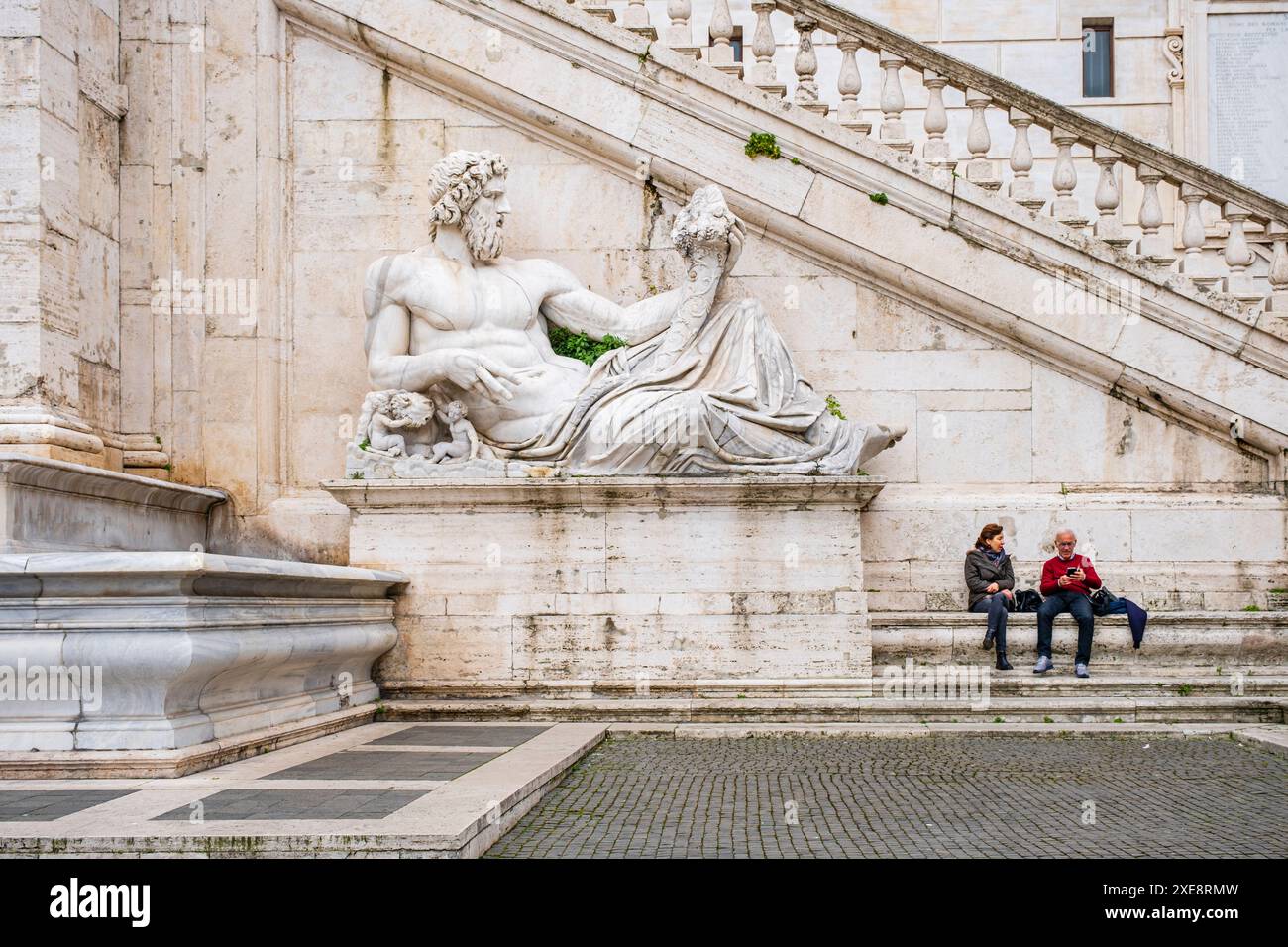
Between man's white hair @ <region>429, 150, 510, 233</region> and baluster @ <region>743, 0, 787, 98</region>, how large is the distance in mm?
2079

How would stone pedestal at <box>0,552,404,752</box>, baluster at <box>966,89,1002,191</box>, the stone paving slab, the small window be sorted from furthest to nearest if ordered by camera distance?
the small window, baluster at <box>966,89,1002,191</box>, stone pedestal at <box>0,552,404,752</box>, the stone paving slab

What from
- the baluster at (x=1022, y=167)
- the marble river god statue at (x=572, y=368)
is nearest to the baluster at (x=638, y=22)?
the marble river god statue at (x=572, y=368)

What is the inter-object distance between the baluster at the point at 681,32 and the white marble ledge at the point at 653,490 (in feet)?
11.1

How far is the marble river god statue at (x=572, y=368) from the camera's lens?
30.3 ft

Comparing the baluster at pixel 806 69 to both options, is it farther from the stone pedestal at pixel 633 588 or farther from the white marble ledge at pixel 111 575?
the white marble ledge at pixel 111 575

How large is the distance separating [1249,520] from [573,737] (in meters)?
5.26

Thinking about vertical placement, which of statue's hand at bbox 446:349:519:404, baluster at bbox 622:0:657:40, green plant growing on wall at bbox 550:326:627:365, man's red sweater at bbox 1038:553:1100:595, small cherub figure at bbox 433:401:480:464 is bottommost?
man's red sweater at bbox 1038:553:1100:595

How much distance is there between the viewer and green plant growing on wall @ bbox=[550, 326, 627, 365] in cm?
1003

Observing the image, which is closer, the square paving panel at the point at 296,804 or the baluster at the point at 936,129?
the square paving panel at the point at 296,804

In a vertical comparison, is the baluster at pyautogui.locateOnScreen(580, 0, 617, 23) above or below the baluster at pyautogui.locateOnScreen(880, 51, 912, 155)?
above

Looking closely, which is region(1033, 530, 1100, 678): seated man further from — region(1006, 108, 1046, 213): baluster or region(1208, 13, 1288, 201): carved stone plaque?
region(1208, 13, 1288, 201): carved stone plaque

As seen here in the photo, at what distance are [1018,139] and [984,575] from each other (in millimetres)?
3268

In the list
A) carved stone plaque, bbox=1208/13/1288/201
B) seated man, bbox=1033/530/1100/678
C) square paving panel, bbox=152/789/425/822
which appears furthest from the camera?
carved stone plaque, bbox=1208/13/1288/201

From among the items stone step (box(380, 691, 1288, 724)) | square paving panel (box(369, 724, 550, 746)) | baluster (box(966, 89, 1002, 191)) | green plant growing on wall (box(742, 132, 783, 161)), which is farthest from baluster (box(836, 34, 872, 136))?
square paving panel (box(369, 724, 550, 746))
